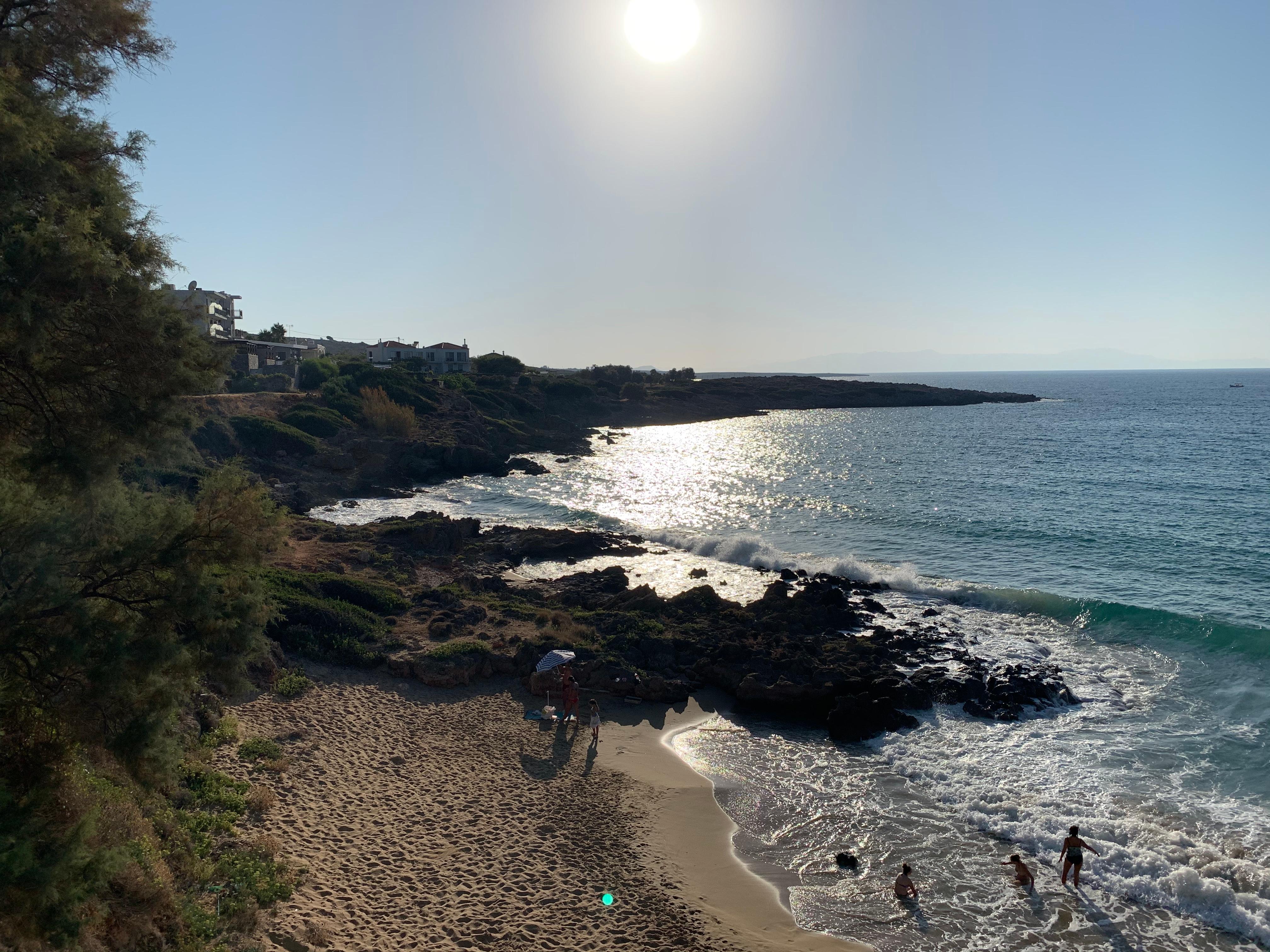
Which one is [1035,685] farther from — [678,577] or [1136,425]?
[1136,425]

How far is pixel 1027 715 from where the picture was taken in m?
18.4

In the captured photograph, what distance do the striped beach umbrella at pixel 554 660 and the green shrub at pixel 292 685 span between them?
5133 millimetres

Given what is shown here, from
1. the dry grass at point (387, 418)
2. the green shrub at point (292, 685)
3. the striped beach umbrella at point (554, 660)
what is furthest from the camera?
the dry grass at point (387, 418)

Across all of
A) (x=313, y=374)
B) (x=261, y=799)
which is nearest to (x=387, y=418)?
(x=313, y=374)

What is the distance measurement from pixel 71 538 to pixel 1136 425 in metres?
106

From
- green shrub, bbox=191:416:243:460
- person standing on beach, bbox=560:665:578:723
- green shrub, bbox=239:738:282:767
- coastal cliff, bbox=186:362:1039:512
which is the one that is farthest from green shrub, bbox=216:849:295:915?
green shrub, bbox=191:416:243:460

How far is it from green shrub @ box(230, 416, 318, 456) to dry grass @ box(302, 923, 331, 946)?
43339 millimetres

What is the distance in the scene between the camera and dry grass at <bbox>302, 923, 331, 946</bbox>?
29.4ft

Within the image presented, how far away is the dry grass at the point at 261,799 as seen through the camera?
11.6 m

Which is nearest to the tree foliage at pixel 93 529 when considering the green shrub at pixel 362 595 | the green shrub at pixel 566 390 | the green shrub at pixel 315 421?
the green shrub at pixel 362 595

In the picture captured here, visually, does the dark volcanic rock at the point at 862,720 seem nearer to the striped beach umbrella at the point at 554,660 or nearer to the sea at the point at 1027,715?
the sea at the point at 1027,715

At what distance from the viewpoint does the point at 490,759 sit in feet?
49.8

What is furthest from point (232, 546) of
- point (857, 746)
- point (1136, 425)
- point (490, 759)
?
point (1136, 425)

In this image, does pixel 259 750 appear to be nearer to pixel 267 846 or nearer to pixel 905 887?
pixel 267 846
